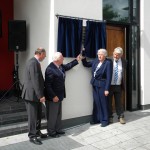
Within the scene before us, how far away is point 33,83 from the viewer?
4.73 m

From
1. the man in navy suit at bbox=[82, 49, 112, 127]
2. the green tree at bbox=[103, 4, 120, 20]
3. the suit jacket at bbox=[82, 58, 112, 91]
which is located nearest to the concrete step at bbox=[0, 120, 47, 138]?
the man in navy suit at bbox=[82, 49, 112, 127]

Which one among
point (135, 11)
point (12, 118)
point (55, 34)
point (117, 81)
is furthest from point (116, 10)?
point (12, 118)

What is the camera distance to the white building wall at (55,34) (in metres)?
5.70

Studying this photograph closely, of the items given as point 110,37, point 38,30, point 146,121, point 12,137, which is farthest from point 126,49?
point 12,137

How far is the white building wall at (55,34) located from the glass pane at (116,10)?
16.0 inches

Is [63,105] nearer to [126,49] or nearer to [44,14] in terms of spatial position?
[44,14]

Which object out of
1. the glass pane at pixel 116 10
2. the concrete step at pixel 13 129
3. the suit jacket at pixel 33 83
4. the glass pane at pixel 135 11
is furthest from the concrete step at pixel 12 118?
the glass pane at pixel 135 11

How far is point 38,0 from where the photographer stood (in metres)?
6.10

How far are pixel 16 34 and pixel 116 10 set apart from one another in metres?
2.54

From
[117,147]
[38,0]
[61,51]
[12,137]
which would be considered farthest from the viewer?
[38,0]

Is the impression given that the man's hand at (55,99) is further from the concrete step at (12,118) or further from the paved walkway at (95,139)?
the concrete step at (12,118)

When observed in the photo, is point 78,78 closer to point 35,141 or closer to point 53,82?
point 53,82

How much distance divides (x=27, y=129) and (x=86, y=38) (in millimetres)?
2273

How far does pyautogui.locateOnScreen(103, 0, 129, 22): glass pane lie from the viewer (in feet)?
22.0
